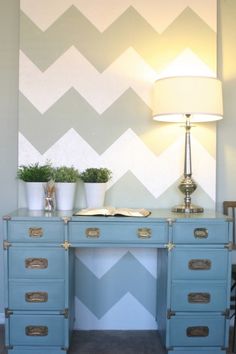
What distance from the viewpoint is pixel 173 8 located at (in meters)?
2.39

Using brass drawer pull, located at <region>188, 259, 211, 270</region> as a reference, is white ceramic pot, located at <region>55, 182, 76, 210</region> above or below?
above

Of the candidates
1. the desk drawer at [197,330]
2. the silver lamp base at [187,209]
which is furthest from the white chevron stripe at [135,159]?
the desk drawer at [197,330]

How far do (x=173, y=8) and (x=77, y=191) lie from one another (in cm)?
137

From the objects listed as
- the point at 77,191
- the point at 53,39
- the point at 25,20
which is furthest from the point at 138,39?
the point at 77,191

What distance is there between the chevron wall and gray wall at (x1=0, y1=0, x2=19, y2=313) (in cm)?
8

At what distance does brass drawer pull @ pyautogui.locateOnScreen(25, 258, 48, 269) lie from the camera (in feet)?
6.51

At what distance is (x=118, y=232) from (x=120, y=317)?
780 millimetres

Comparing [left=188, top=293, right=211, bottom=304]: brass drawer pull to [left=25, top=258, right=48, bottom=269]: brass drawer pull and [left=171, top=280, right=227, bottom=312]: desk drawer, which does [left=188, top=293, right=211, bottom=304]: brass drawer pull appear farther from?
[left=25, top=258, right=48, bottom=269]: brass drawer pull

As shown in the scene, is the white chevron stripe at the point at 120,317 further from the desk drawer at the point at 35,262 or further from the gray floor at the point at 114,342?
the desk drawer at the point at 35,262

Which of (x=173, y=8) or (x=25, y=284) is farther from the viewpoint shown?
(x=173, y=8)

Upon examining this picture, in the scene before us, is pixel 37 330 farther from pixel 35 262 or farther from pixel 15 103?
pixel 15 103

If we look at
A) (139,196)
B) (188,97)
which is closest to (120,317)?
(139,196)

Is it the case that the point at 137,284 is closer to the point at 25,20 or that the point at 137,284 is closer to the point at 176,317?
the point at 176,317

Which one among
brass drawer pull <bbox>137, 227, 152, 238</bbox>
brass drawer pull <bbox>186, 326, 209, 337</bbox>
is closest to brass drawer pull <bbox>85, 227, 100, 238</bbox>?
brass drawer pull <bbox>137, 227, 152, 238</bbox>
